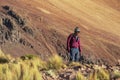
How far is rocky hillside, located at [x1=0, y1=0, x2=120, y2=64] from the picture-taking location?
51719mm

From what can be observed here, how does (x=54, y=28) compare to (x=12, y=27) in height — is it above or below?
above

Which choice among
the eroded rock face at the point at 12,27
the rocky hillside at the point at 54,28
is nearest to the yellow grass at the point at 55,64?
the rocky hillside at the point at 54,28

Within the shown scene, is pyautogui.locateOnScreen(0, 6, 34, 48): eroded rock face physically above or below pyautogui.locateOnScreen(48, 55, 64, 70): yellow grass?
below

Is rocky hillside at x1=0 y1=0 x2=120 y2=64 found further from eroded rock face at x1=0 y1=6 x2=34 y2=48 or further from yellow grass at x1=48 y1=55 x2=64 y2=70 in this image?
yellow grass at x1=48 y1=55 x2=64 y2=70

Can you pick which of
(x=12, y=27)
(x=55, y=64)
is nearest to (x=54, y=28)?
(x=12, y=27)

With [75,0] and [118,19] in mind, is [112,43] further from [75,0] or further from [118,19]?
[75,0]

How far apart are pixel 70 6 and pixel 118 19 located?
650cm

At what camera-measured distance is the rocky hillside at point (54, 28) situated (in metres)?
51.7

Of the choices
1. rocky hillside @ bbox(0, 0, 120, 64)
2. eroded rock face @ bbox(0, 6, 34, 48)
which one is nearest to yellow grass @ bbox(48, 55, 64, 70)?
rocky hillside @ bbox(0, 0, 120, 64)

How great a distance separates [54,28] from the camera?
54781 mm

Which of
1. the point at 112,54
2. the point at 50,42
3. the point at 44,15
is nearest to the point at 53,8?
the point at 44,15

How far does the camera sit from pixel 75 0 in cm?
6116

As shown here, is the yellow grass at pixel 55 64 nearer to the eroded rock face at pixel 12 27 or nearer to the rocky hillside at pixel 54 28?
the rocky hillside at pixel 54 28

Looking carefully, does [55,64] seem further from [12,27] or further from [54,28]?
[54,28]
